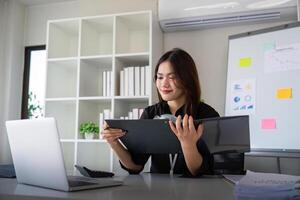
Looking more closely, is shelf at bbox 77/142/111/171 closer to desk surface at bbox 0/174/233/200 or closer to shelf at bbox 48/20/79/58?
shelf at bbox 48/20/79/58

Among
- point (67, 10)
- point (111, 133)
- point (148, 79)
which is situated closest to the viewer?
point (111, 133)

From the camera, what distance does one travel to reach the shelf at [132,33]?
2736 mm

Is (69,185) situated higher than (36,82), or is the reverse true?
(36,82)

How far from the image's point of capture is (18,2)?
3.25 m

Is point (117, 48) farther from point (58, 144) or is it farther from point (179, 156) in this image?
point (58, 144)

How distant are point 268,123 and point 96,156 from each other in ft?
5.45

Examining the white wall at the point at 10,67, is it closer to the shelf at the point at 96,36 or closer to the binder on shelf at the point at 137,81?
the shelf at the point at 96,36

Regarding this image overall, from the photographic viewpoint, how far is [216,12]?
2.58m

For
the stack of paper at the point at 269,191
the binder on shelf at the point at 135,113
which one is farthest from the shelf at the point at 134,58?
the stack of paper at the point at 269,191

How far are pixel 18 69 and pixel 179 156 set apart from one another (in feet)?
8.07

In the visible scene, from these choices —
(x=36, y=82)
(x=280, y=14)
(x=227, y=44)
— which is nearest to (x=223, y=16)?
(x=227, y=44)

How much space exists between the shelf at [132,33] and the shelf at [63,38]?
45 cm

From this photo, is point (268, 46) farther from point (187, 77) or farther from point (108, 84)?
point (108, 84)

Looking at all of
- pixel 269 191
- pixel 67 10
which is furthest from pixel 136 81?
pixel 269 191
